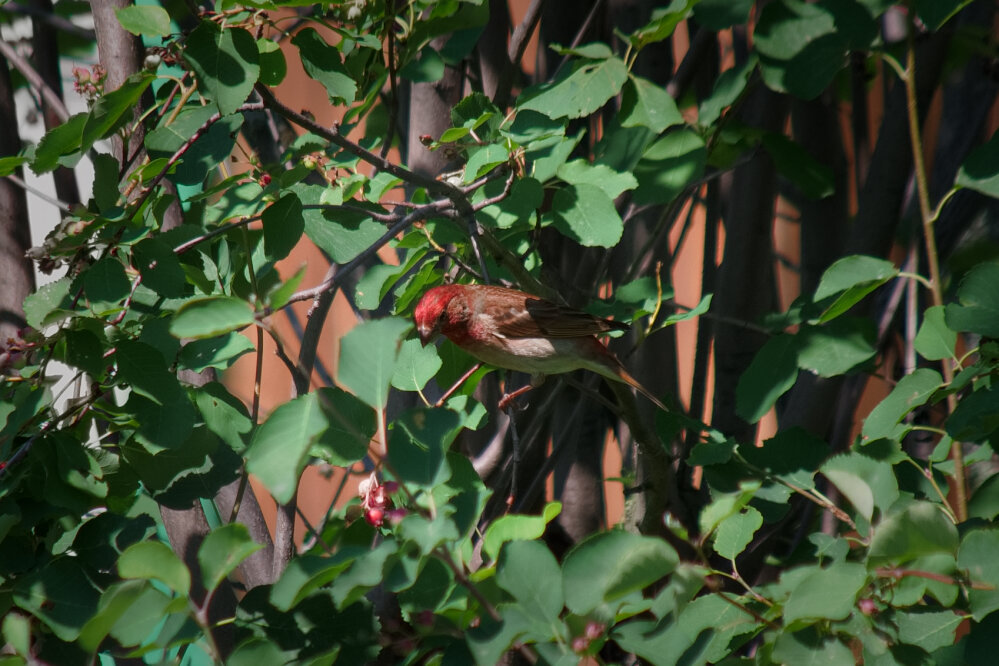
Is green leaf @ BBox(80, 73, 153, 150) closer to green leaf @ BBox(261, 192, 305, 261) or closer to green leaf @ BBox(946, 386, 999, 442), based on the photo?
green leaf @ BBox(261, 192, 305, 261)

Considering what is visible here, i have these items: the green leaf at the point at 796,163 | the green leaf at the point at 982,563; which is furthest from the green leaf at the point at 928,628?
the green leaf at the point at 796,163

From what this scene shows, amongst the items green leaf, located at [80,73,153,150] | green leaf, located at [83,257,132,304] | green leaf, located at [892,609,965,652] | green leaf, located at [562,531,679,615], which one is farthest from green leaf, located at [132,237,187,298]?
green leaf, located at [892,609,965,652]

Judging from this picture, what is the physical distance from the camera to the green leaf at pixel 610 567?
976 mm

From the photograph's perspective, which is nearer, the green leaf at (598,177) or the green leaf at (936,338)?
the green leaf at (936,338)

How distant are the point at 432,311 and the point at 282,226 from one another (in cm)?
70

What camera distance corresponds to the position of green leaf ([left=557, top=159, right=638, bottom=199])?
1.80 metres

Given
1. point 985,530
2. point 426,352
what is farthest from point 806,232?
point 985,530

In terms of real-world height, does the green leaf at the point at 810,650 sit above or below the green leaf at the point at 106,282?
below

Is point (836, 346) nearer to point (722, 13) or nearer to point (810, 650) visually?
point (722, 13)

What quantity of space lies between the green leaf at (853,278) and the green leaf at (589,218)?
41 centimetres

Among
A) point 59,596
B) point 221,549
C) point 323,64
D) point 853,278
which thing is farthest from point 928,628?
point 323,64

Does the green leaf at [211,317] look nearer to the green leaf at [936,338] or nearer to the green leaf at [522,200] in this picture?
the green leaf at [522,200]

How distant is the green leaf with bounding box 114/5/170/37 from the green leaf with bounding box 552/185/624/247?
81 cm

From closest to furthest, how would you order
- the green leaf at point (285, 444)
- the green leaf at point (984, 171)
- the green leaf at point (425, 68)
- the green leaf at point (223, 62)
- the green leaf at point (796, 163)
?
the green leaf at point (285, 444), the green leaf at point (223, 62), the green leaf at point (984, 171), the green leaf at point (425, 68), the green leaf at point (796, 163)
